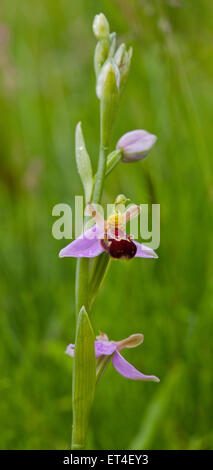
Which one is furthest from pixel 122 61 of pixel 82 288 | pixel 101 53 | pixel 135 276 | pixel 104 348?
pixel 135 276

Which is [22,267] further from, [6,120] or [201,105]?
[6,120]

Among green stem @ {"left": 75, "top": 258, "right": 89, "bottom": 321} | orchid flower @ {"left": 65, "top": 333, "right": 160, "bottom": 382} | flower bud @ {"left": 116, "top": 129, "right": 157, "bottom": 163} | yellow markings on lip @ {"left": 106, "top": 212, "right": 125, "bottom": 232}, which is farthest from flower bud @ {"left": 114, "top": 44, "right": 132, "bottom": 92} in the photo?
orchid flower @ {"left": 65, "top": 333, "right": 160, "bottom": 382}

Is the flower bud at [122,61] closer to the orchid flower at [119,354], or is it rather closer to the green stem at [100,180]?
the green stem at [100,180]

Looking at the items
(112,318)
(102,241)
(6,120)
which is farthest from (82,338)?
(6,120)

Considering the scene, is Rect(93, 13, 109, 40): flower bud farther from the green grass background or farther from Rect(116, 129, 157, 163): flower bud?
the green grass background

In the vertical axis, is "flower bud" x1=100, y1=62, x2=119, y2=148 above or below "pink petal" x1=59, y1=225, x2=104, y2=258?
above

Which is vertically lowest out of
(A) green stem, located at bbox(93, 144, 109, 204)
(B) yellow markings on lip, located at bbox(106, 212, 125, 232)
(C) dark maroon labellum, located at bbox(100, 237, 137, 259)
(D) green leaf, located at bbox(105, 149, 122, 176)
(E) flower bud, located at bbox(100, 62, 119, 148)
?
(C) dark maroon labellum, located at bbox(100, 237, 137, 259)

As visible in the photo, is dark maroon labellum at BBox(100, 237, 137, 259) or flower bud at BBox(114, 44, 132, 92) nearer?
dark maroon labellum at BBox(100, 237, 137, 259)
